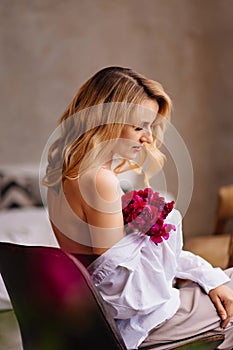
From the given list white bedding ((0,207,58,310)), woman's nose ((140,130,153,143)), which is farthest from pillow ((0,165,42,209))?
woman's nose ((140,130,153,143))

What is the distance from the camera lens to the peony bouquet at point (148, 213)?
1.32 meters

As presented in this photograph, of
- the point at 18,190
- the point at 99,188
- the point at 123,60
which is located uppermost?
the point at 99,188

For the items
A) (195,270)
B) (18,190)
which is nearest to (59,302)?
(195,270)

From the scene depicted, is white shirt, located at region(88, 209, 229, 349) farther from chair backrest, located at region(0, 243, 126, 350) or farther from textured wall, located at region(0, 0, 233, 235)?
textured wall, located at region(0, 0, 233, 235)

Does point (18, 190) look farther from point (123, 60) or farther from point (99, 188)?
point (99, 188)

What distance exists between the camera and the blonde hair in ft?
4.25

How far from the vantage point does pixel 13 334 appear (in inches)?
98.4

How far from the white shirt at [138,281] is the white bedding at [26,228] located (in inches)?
40.9

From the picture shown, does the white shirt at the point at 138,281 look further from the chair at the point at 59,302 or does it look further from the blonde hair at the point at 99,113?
the blonde hair at the point at 99,113

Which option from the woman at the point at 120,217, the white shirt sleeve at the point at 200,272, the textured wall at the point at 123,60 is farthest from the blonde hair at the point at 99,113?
the textured wall at the point at 123,60

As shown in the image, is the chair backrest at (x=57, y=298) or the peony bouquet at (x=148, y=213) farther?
the peony bouquet at (x=148, y=213)

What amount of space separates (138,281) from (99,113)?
0.38 metres

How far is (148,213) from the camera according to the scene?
4.39ft

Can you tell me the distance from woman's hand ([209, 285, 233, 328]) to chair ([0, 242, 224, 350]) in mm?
64
